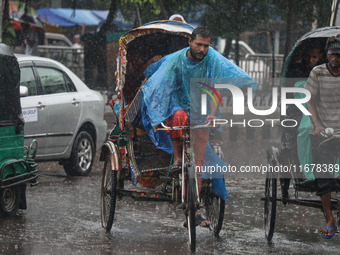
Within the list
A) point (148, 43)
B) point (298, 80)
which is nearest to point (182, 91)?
point (298, 80)

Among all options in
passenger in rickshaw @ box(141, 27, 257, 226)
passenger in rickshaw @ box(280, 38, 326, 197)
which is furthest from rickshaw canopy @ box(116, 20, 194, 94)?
passenger in rickshaw @ box(280, 38, 326, 197)

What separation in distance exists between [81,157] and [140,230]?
15.0 ft

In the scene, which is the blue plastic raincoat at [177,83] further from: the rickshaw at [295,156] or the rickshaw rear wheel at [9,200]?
the rickshaw rear wheel at [9,200]

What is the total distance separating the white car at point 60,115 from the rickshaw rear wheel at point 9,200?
221 centimetres

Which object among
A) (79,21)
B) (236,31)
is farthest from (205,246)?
(79,21)

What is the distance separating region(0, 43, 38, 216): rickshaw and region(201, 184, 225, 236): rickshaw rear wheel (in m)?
2.14

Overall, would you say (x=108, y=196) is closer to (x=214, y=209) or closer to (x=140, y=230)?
(x=140, y=230)

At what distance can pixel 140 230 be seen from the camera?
810 cm

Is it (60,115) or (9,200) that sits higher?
(60,115)

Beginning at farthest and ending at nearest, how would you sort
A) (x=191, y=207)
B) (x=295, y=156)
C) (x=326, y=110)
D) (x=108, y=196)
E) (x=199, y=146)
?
(x=108, y=196)
(x=295, y=156)
(x=199, y=146)
(x=326, y=110)
(x=191, y=207)

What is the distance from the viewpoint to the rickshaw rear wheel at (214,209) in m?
7.66

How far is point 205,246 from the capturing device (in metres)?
7.32

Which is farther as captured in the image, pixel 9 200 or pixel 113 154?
pixel 9 200

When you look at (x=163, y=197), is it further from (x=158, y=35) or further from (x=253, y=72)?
(x=253, y=72)
